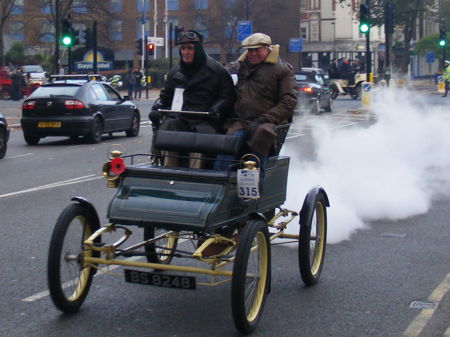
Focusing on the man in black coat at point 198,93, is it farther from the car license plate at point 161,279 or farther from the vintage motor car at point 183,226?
the car license plate at point 161,279

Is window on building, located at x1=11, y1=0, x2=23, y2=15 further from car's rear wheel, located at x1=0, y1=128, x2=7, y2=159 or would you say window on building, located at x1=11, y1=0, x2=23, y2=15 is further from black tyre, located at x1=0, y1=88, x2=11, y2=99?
car's rear wheel, located at x1=0, y1=128, x2=7, y2=159

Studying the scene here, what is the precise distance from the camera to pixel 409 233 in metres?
9.90

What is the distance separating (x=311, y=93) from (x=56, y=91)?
14.0m

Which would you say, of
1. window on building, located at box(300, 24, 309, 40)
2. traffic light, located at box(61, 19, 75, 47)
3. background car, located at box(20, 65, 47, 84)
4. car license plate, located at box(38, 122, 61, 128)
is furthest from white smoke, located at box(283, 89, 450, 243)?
window on building, located at box(300, 24, 309, 40)

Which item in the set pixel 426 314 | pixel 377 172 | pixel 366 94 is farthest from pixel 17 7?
pixel 426 314

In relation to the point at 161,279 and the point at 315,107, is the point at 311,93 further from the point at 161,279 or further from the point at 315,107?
the point at 161,279

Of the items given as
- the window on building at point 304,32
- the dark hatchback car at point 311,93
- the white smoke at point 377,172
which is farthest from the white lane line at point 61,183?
the window on building at point 304,32

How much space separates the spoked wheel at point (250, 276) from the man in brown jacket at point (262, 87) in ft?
3.92

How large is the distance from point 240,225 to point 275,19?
78990mm

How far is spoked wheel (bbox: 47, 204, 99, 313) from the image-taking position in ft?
19.6

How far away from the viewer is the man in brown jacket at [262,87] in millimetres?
7004

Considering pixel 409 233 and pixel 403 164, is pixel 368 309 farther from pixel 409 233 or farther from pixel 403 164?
pixel 403 164

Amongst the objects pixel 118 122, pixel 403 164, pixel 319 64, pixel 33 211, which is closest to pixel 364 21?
pixel 118 122

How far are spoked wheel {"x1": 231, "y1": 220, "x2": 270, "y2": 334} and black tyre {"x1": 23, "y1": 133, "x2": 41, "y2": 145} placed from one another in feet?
54.2
